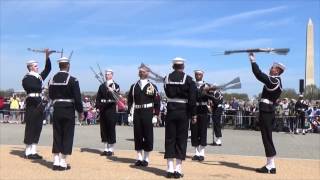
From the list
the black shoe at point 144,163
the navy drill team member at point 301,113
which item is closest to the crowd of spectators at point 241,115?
the navy drill team member at point 301,113

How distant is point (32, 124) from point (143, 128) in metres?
3.02

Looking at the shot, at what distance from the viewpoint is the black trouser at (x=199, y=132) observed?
13.2m

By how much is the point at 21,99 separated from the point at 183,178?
75.0ft

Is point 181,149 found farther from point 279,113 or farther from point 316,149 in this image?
point 279,113

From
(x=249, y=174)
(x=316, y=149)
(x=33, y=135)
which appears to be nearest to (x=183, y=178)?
(x=249, y=174)

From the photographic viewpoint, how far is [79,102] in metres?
11.4

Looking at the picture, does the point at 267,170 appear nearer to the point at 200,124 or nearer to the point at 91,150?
the point at 200,124

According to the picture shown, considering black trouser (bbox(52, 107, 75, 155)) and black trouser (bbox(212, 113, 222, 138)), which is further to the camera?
black trouser (bbox(212, 113, 222, 138))

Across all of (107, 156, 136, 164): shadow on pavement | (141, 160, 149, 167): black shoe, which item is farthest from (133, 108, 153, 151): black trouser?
(107, 156, 136, 164): shadow on pavement

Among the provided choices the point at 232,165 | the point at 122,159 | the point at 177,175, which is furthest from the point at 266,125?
the point at 122,159

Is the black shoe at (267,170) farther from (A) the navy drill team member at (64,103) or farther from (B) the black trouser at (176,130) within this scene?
(A) the navy drill team member at (64,103)

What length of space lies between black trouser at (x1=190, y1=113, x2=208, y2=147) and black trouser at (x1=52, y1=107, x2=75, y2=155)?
3.18 metres

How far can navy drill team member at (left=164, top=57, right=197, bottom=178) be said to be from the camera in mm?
10664

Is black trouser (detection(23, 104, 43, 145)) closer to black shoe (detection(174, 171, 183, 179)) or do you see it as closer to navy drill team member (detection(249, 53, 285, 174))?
black shoe (detection(174, 171, 183, 179))
